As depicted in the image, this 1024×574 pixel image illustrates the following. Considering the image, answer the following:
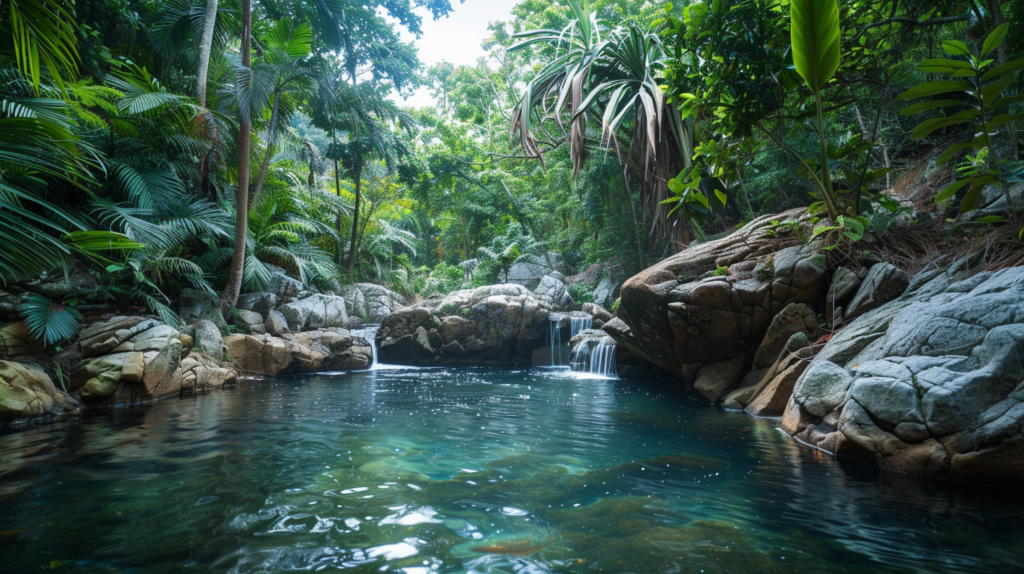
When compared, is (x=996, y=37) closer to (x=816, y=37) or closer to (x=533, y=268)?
(x=816, y=37)

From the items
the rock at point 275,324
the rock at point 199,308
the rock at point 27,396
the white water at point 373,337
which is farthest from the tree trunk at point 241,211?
the rock at point 27,396

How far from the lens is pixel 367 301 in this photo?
53.2ft

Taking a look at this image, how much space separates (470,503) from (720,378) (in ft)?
16.8

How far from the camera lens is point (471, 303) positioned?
539 inches

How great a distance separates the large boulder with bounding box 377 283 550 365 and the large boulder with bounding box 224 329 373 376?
117 cm

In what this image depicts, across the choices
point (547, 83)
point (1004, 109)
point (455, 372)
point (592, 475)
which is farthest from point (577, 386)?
point (1004, 109)

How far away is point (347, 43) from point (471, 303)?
8430 mm

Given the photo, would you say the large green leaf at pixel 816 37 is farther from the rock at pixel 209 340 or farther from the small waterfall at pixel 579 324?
the rock at pixel 209 340

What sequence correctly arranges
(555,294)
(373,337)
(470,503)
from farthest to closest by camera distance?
1. (555,294)
2. (373,337)
3. (470,503)

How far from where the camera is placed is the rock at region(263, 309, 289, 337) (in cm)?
1092

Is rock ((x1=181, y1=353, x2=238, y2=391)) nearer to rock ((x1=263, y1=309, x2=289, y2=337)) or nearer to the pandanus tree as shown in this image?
rock ((x1=263, y1=309, x2=289, y2=337))

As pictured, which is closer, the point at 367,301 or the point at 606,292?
the point at 606,292

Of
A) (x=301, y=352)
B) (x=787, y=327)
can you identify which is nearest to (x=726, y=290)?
(x=787, y=327)

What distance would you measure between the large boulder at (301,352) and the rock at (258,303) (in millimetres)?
1076
